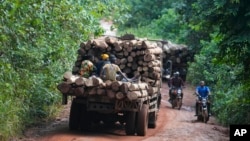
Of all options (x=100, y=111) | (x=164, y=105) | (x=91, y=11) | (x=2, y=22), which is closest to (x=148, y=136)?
(x=100, y=111)

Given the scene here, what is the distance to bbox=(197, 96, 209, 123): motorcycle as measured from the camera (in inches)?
723

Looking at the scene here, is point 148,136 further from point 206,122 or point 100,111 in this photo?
point 206,122

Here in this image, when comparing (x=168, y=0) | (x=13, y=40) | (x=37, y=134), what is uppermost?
(x=168, y=0)

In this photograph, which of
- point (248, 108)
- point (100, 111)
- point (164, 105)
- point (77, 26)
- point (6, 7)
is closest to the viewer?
point (6, 7)

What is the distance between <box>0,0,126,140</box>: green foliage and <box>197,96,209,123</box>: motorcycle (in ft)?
14.7

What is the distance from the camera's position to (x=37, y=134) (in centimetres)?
1423

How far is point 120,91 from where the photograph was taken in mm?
13336

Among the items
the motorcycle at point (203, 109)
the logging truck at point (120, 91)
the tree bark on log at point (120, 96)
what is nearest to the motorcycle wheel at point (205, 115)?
the motorcycle at point (203, 109)

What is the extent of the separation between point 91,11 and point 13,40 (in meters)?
6.51

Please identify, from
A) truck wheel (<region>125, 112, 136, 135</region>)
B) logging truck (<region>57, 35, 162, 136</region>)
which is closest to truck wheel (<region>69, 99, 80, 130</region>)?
logging truck (<region>57, 35, 162, 136</region>)

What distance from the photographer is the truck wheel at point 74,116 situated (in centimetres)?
1443

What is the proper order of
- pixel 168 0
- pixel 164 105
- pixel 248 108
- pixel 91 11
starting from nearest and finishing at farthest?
pixel 248 108, pixel 91 11, pixel 164 105, pixel 168 0

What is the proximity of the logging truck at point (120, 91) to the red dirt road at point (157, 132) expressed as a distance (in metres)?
0.34

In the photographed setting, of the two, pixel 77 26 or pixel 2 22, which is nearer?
pixel 2 22
